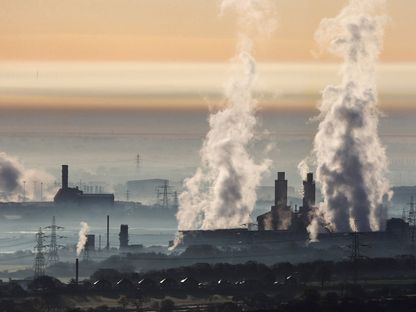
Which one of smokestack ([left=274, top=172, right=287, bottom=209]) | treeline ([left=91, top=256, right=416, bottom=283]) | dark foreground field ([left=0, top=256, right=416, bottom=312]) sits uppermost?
smokestack ([left=274, top=172, right=287, bottom=209])

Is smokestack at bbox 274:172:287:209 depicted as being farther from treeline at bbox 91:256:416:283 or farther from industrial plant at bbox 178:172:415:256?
treeline at bbox 91:256:416:283

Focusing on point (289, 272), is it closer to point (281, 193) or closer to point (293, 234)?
point (293, 234)

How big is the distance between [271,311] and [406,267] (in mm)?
46393

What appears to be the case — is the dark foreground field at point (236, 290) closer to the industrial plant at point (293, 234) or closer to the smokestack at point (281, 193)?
the industrial plant at point (293, 234)

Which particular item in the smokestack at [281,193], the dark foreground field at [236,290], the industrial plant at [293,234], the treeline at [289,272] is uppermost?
the smokestack at [281,193]

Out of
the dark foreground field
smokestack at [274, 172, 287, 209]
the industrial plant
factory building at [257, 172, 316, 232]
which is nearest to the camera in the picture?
the dark foreground field

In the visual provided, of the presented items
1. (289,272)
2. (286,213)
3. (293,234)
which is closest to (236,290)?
(289,272)

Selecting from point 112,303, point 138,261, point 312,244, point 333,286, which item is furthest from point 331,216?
point 112,303

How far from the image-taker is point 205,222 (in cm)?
18962

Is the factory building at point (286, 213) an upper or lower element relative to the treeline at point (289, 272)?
upper

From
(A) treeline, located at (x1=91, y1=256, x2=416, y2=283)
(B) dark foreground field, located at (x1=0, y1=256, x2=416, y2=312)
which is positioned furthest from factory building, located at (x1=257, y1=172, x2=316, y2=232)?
(A) treeline, located at (x1=91, y1=256, x2=416, y2=283)

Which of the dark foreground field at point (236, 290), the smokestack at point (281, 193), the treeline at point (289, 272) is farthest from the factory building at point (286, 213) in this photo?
the treeline at point (289, 272)

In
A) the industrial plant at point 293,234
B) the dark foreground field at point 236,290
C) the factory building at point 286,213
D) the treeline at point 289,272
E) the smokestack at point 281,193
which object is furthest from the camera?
the smokestack at point 281,193

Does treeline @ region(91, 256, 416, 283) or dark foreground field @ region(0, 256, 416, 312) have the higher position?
treeline @ region(91, 256, 416, 283)
